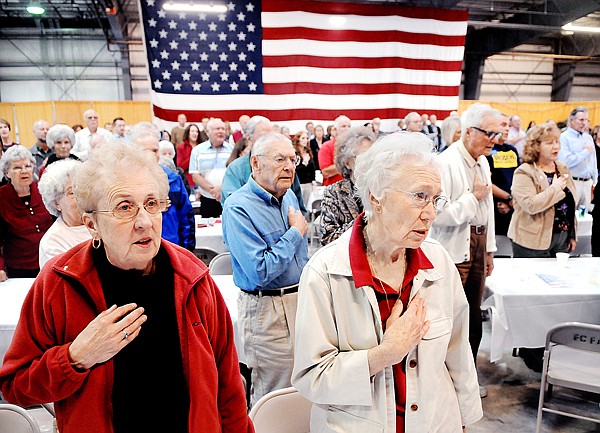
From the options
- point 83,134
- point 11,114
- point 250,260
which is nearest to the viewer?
point 250,260

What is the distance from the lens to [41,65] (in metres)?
15.7

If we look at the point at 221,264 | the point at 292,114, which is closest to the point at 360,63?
the point at 292,114

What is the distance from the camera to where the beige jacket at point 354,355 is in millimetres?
1355

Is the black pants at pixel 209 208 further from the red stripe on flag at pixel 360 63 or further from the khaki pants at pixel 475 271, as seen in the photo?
the red stripe on flag at pixel 360 63

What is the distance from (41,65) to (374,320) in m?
17.8

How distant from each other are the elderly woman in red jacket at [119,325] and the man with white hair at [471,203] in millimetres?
1883

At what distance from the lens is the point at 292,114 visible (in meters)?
10.2

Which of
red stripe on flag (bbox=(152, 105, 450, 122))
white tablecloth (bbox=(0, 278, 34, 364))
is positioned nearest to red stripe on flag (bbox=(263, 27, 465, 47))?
red stripe on flag (bbox=(152, 105, 450, 122))

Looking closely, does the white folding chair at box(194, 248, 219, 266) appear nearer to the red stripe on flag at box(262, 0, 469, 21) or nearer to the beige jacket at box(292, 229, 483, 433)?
the beige jacket at box(292, 229, 483, 433)

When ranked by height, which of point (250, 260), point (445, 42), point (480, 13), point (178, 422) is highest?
point (480, 13)

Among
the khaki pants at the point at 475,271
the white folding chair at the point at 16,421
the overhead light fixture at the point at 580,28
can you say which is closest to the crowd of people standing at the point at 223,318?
the white folding chair at the point at 16,421

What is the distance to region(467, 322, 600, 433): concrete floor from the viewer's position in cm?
290

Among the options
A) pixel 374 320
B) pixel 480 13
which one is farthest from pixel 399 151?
pixel 480 13

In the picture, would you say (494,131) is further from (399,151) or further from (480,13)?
(480,13)
